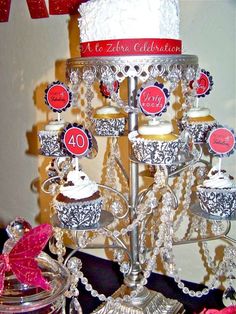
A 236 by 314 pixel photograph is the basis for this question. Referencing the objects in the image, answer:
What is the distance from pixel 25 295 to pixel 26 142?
1.32 metres

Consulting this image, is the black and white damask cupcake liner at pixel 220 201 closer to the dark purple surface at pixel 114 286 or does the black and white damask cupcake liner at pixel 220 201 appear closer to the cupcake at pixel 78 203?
the cupcake at pixel 78 203

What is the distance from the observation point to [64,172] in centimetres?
126

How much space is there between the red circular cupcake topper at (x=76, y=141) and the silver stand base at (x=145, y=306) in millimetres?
504

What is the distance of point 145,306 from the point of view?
50.0 inches

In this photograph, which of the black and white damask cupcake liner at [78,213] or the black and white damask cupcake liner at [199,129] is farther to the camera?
the black and white damask cupcake liner at [199,129]

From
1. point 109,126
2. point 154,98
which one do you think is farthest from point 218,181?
point 109,126

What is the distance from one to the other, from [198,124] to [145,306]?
551 mm

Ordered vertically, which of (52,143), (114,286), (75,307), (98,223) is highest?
(52,143)

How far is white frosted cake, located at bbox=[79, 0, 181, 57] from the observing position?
3.27 feet

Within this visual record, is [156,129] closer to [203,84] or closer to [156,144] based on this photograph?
[156,144]

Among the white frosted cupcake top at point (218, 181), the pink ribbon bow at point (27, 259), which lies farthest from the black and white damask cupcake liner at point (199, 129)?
the pink ribbon bow at point (27, 259)

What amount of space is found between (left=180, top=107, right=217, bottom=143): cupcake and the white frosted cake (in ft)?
0.85

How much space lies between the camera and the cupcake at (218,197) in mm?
1076

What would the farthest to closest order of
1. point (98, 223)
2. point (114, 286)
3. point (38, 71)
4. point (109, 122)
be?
point (38, 71) → point (114, 286) → point (109, 122) → point (98, 223)
